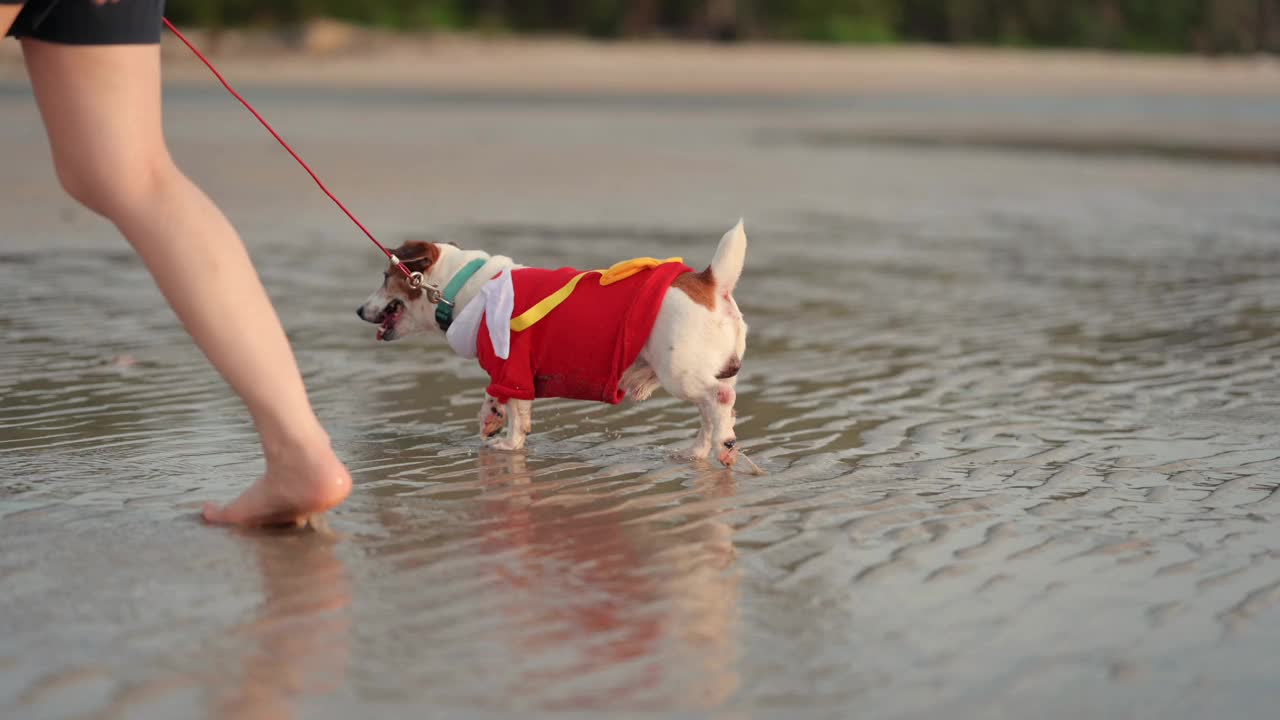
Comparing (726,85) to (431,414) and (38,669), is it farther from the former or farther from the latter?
Result: (38,669)

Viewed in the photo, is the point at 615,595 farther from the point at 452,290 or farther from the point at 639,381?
the point at 452,290

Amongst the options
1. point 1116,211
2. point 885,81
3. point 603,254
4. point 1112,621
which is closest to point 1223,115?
point 885,81

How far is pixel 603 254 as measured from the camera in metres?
9.83

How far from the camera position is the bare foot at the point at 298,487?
12.7 feet

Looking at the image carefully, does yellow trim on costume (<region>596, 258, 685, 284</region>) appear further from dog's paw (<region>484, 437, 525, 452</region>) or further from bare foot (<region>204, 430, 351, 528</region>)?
bare foot (<region>204, 430, 351, 528</region>)

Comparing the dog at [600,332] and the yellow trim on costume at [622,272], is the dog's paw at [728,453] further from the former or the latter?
the yellow trim on costume at [622,272]

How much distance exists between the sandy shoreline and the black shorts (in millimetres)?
27938

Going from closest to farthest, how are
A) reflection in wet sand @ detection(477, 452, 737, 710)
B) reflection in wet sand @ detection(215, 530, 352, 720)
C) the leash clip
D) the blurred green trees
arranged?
reflection in wet sand @ detection(215, 530, 352, 720) < reflection in wet sand @ detection(477, 452, 737, 710) < the leash clip < the blurred green trees

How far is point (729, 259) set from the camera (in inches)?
191

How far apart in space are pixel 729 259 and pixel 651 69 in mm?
32051

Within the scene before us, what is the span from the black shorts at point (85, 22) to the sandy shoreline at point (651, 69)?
91.7 ft

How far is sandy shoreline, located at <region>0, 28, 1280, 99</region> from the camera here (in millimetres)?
33219

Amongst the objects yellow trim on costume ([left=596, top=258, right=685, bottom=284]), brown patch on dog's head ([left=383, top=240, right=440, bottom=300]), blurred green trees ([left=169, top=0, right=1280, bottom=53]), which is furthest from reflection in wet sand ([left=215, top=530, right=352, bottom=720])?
blurred green trees ([left=169, top=0, right=1280, bottom=53])

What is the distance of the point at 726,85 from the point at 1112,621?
32.0 meters
